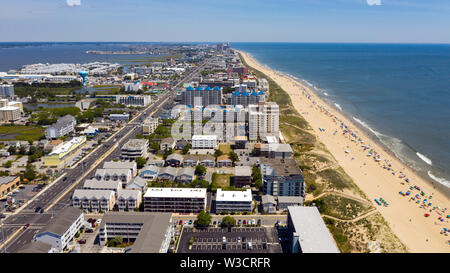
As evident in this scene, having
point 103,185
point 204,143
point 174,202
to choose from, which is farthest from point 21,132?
point 174,202

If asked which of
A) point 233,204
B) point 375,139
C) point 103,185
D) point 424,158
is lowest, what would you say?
point 233,204

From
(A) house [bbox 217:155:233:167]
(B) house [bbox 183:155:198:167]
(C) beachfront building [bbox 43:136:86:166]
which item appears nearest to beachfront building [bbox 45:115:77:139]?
(C) beachfront building [bbox 43:136:86:166]

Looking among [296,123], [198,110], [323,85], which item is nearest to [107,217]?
[198,110]

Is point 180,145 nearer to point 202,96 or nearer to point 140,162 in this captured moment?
point 140,162

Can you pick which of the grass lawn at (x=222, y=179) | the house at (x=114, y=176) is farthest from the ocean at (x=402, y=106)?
the house at (x=114, y=176)

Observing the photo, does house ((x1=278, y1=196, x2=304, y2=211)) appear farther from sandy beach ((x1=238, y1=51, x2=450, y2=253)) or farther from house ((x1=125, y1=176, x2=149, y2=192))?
house ((x1=125, y1=176, x2=149, y2=192))

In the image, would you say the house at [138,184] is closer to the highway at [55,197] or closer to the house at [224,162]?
the highway at [55,197]

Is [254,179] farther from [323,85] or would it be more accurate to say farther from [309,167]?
[323,85]
